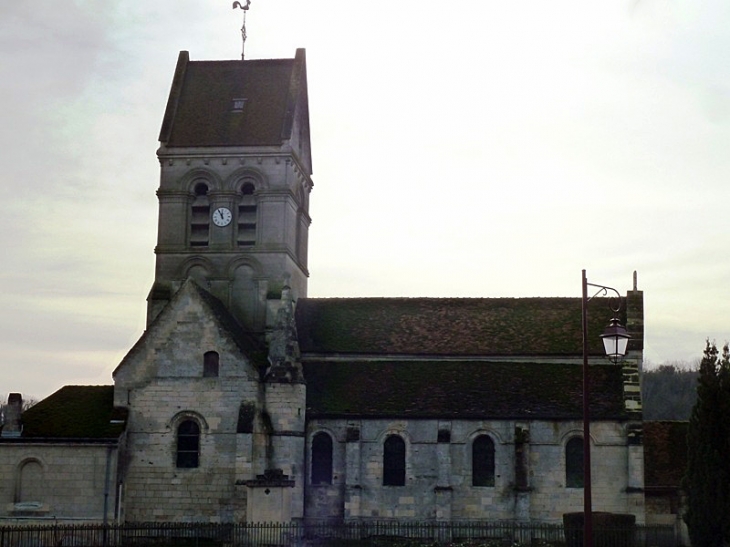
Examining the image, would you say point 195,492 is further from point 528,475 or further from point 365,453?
point 528,475

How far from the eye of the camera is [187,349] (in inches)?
1620

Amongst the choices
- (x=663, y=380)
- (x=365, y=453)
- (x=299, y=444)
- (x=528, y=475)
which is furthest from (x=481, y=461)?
(x=663, y=380)

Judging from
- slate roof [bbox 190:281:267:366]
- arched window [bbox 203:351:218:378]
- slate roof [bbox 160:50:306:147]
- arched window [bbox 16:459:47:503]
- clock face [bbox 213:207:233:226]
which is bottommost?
arched window [bbox 16:459:47:503]

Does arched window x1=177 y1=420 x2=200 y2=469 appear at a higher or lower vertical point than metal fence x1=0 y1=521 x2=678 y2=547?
higher

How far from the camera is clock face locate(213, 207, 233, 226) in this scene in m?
47.1

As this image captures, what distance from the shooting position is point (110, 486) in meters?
39.4

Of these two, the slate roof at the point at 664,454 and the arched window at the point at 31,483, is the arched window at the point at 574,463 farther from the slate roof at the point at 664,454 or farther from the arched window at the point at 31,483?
the arched window at the point at 31,483

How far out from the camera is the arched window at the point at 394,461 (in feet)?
136

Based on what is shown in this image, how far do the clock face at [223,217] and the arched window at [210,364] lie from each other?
7.97m

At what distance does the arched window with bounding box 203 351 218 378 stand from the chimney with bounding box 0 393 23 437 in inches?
275

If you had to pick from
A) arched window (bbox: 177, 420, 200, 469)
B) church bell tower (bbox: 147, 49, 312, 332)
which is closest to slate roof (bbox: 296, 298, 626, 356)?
church bell tower (bbox: 147, 49, 312, 332)

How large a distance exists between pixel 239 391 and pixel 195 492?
4.15m

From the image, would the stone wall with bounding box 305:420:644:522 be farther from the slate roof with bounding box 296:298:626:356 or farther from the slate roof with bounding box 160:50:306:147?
the slate roof with bounding box 160:50:306:147

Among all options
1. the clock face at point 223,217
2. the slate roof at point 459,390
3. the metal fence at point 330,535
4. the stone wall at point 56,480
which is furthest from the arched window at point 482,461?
the clock face at point 223,217
